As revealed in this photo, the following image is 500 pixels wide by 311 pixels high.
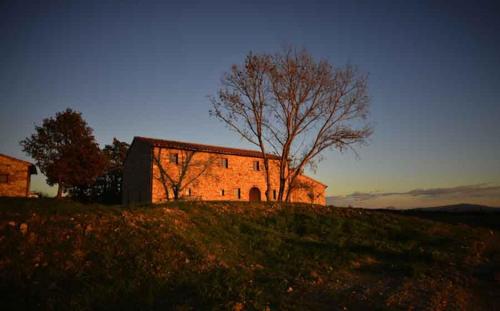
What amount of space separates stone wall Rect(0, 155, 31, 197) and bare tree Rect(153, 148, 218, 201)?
649 inches

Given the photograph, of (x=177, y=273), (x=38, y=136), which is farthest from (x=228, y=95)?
(x=38, y=136)

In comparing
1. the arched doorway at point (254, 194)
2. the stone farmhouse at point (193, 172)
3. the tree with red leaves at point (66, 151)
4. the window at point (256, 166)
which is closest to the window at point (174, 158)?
the stone farmhouse at point (193, 172)

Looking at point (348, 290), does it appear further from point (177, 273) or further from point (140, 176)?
point (140, 176)

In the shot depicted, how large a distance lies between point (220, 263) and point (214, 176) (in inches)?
853

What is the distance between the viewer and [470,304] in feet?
22.2

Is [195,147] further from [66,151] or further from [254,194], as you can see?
[66,151]

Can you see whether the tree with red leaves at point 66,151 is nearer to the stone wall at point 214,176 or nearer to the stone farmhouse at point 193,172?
the stone farmhouse at point 193,172

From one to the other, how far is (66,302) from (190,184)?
22655 mm

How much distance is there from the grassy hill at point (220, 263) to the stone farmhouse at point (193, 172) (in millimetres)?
14805

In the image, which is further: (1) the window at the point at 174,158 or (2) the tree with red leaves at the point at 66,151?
(2) the tree with red leaves at the point at 66,151

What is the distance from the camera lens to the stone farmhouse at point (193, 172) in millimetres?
27078

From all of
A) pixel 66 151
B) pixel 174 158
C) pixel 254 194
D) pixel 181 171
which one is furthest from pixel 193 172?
pixel 66 151

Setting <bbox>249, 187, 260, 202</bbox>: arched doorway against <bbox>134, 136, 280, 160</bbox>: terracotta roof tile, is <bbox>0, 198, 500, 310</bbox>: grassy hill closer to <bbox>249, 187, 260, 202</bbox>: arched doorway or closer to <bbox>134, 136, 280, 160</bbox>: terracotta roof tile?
<bbox>134, 136, 280, 160</bbox>: terracotta roof tile

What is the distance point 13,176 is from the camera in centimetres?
3114
